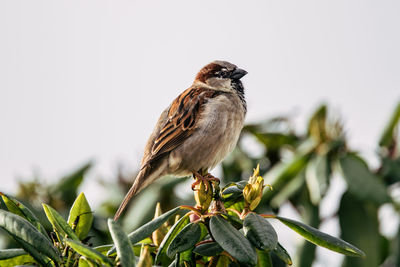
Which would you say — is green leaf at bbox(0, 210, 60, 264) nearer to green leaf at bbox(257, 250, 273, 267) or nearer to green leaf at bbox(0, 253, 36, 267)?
green leaf at bbox(0, 253, 36, 267)

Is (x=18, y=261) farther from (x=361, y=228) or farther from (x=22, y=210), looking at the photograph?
(x=361, y=228)

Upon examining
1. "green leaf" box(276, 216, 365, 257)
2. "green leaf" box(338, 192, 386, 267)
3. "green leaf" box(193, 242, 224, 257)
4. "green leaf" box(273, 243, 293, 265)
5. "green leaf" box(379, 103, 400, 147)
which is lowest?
"green leaf" box(338, 192, 386, 267)

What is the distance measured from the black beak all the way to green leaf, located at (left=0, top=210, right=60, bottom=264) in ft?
6.76

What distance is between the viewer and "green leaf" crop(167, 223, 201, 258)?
5.11 ft

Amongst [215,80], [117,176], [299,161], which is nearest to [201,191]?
[215,80]

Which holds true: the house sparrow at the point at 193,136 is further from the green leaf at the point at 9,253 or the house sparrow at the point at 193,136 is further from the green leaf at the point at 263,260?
the green leaf at the point at 9,253

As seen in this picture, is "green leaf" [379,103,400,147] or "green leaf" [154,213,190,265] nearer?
"green leaf" [154,213,190,265]

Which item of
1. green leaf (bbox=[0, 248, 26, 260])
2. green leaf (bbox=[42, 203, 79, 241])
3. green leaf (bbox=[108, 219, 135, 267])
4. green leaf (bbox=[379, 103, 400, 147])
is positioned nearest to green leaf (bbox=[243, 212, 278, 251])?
green leaf (bbox=[108, 219, 135, 267])

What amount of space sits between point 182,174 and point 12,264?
1576 mm

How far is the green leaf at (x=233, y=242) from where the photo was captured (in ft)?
4.91

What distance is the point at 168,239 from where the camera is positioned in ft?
5.42

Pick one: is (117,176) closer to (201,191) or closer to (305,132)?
(305,132)

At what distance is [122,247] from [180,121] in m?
1.78

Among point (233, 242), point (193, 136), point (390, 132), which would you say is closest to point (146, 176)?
point (193, 136)
